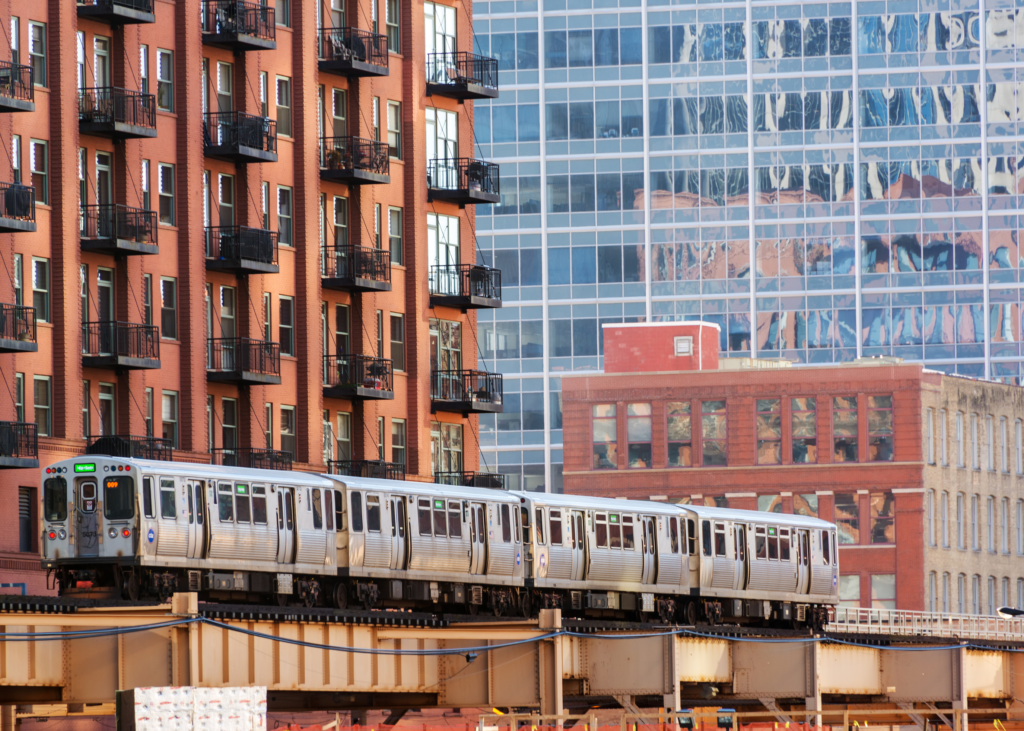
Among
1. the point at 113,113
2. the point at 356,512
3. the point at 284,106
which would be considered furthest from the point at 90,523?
the point at 284,106

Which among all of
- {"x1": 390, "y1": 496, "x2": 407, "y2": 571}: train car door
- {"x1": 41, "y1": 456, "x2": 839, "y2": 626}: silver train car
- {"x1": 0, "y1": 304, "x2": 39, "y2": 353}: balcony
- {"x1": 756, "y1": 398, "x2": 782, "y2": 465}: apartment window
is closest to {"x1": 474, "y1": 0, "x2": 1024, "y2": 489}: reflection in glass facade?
{"x1": 756, "y1": 398, "x2": 782, "y2": 465}: apartment window

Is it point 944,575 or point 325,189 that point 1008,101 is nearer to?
point 944,575

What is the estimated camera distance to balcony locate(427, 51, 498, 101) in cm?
8200

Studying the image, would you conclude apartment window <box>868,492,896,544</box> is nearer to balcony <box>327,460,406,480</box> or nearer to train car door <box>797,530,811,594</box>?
balcony <box>327,460,406,480</box>

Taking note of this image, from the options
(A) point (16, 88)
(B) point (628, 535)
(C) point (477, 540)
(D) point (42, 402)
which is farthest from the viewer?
(D) point (42, 402)

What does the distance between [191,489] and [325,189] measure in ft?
97.0

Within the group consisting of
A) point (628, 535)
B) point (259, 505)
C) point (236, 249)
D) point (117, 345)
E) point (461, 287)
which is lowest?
point (628, 535)

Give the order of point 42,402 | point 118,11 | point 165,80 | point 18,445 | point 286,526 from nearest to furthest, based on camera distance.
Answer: point 286,526, point 18,445, point 42,402, point 118,11, point 165,80

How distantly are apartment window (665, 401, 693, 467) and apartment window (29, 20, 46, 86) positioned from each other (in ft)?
196

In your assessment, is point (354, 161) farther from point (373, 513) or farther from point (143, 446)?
point (373, 513)

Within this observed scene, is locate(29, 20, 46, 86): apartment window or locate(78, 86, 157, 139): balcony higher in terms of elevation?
locate(29, 20, 46, 86): apartment window

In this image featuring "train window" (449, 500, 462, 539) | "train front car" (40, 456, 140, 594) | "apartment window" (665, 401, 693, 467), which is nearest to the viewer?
"train front car" (40, 456, 140, 594)

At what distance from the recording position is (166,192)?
69688 millimetres

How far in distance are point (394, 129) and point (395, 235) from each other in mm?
3653
